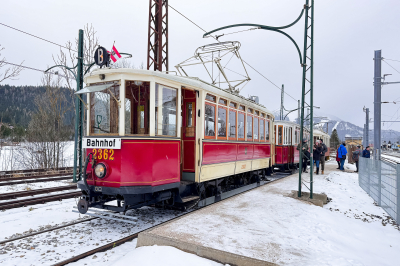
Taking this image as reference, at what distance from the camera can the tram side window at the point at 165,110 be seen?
6.16 meters

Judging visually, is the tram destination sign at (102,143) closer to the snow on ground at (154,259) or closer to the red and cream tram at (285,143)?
the snow on ground at (154,259)

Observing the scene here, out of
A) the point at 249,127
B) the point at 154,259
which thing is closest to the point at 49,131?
the point at 249,127

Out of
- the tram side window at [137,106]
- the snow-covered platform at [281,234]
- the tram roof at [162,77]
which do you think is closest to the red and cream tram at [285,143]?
the snow-covered platform at [281,234]

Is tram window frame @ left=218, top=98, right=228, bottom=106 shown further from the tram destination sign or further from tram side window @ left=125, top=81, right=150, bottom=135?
the tram destination sign

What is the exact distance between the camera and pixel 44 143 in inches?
731

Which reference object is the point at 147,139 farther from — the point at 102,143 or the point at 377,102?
the point at 377,102

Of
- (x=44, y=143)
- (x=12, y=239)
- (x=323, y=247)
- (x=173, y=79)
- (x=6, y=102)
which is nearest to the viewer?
(x=323, y=247)

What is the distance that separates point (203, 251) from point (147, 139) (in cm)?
255

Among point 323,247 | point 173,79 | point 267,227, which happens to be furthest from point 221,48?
point 323,247

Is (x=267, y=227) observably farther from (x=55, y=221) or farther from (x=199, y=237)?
(x=55, y=221)

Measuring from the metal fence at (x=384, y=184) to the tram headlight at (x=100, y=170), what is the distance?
6.61 metres

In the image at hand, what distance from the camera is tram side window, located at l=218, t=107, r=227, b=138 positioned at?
8016 mm

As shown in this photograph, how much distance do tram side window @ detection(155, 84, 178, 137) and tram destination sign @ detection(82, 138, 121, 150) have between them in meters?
0.84

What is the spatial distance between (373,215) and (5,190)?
Result: 1147 centimetres
